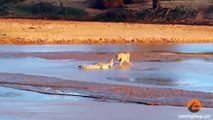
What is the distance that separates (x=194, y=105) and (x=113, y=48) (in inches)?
529

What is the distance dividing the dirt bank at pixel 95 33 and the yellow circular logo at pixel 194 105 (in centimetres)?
1523

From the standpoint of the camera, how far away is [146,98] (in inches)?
511

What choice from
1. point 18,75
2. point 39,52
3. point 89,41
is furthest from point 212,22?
point 18,75

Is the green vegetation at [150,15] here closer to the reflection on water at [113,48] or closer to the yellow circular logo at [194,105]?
the reflection on water at [113,48]

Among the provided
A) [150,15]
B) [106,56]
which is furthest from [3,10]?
[106,56]

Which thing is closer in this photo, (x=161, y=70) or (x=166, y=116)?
(x=166, y=116)

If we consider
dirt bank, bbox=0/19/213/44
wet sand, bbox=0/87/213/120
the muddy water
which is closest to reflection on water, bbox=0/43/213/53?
dirt bank, bbox=0/19/213/44

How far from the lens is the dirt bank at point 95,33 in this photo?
27859mm

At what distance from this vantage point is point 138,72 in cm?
1742

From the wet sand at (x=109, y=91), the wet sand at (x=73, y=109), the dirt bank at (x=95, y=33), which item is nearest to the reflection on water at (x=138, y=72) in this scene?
the wet sand at (x=109, y=91)

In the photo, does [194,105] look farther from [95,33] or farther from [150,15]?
[150,15]

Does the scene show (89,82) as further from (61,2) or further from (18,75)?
(61,2)

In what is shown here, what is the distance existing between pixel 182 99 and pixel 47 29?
18713 mm

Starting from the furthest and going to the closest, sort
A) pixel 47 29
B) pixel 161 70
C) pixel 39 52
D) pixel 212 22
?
1. pixel 212 22
2. pixel 47 29
3. pixel 39 52
4. pixel 161 70
